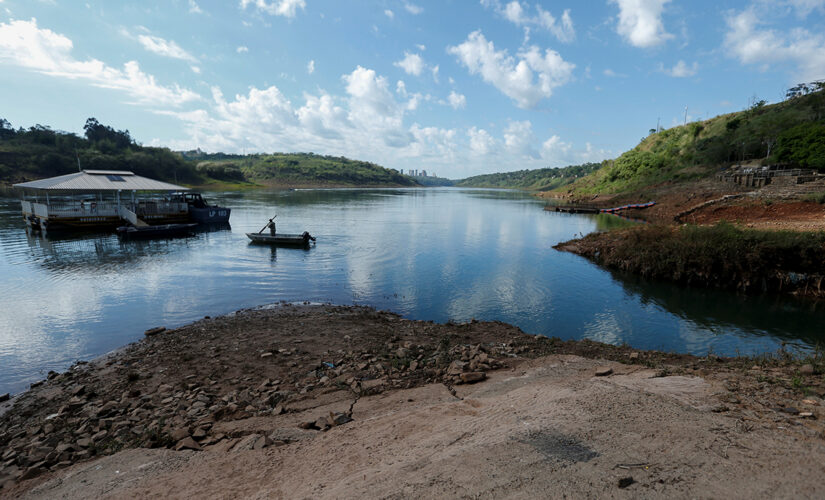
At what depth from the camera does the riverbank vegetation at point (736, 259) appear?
18812 millimetres

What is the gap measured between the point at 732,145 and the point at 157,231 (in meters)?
90.8

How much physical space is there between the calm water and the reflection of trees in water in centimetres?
8

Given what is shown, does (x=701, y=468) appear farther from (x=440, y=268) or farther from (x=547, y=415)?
(x=440, y=268)

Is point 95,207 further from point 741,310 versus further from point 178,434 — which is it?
point 741,310

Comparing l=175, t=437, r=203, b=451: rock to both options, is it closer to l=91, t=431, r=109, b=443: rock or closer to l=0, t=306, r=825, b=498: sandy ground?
l=0, t=306, r=825, b=498: sandy ground

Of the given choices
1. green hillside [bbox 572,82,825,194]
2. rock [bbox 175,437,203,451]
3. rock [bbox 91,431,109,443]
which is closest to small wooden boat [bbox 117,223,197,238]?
rock [bbox 91,431,109,443]

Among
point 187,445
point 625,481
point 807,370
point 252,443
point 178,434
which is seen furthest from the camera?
point 807,370

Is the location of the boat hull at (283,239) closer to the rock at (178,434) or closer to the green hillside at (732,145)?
the rock at (178,434)

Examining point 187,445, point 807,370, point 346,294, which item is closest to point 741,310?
point 807,370

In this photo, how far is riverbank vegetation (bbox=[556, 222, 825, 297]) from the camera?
18.8m

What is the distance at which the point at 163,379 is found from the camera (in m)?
9.22

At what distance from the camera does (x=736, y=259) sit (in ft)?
64.6

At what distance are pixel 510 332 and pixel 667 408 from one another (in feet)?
23.5

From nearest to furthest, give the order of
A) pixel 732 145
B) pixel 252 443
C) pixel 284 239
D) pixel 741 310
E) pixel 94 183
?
pixel 252 443 → pixel 741 310 → pixel 284 239 → pixel 94 183 → pixel 732 145
